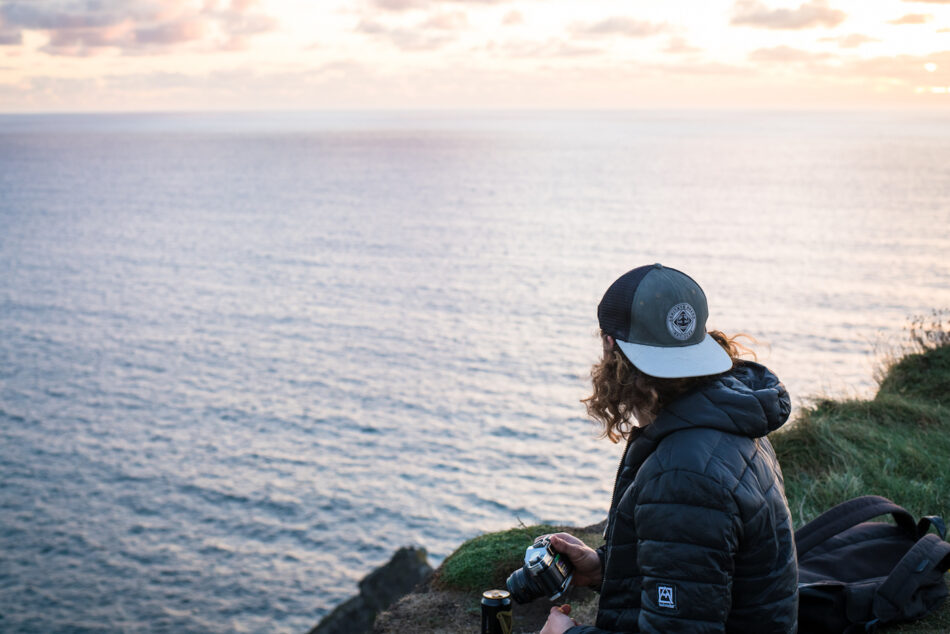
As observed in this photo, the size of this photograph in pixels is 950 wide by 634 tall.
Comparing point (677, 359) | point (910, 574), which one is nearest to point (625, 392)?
point (677, 359)

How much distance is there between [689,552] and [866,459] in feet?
21.0

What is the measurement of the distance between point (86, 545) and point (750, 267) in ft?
172

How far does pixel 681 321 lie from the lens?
3.31 metres

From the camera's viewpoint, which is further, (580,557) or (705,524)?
(580,557)

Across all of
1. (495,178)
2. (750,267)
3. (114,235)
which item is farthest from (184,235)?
(495,178)

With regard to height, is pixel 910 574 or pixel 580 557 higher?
pixel 580 557

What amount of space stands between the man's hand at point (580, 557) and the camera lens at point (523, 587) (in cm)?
20

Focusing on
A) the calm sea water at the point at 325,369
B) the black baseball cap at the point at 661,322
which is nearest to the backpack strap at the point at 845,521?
the black baseball cap at the point at 661,322

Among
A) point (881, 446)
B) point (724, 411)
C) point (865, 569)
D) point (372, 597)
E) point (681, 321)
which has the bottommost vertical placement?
point (372, 597)

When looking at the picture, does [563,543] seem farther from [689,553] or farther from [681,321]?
[681,321]

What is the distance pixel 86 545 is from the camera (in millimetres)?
28078

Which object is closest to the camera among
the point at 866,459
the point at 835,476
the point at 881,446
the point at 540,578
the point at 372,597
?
the point at 540,578

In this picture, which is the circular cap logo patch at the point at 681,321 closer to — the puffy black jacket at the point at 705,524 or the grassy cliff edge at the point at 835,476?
the puffy black jacket at the point at 705,524

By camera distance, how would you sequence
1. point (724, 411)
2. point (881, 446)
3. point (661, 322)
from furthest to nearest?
1. point (881, 446)
2. point (661, 322)
3. point (724, 411)
